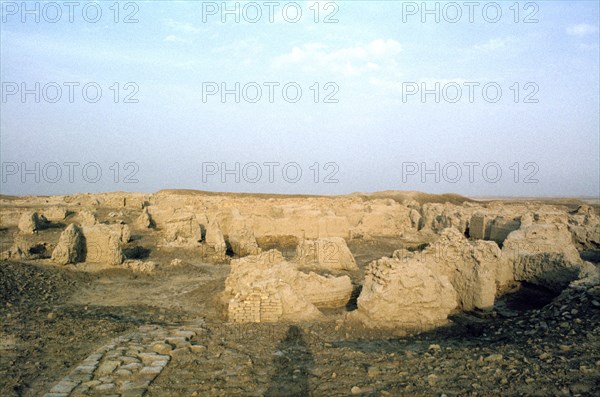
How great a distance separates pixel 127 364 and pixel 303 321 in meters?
3.39

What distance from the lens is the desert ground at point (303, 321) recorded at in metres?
4.93

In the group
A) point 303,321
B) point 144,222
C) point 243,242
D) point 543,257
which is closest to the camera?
point 303,321

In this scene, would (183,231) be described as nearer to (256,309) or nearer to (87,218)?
(87,218)

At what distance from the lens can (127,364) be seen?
18.1 feet

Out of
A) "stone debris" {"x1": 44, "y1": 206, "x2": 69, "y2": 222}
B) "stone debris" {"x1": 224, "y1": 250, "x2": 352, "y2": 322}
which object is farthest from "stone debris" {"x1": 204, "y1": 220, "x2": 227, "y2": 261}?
"stone debris" {"x1": 44, "y1": 206, "x2": 69, "y2": 222}

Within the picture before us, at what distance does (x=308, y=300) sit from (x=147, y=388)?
4.26 meters

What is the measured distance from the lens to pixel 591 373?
4.47m

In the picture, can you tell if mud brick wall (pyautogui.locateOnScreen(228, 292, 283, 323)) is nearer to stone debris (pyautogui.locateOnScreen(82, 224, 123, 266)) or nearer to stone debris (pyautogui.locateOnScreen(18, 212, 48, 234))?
stone debris (pyautogui.locateOnScreen(82, 224, 123, 266))

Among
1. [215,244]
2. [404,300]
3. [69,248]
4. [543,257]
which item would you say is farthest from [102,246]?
[543,257]

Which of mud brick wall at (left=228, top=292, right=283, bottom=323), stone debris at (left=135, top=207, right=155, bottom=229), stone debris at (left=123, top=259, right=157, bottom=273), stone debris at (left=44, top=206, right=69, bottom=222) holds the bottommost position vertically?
stone debris at (left=123, top=259, right=157, bottom=273)

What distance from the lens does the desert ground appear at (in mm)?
4930

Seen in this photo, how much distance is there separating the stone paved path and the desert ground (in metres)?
0.03

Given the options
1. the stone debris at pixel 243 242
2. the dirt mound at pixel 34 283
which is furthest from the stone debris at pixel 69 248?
the stone debris at pixel 243 242

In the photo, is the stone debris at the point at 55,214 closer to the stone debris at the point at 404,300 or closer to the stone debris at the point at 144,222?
the stone debris at the point at 144,222
